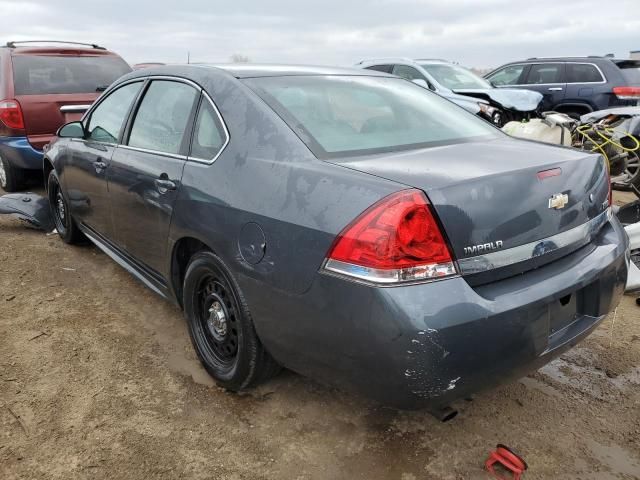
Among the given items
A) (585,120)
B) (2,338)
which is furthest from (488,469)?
(585,120)

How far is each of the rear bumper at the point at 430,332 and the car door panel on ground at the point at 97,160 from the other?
2.00 metres

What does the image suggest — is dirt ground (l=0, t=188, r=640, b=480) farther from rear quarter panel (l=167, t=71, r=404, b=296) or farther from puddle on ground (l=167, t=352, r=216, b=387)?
rear quarter panel (l=167, t=71, r=404, b=296)

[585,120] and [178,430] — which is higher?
[585,120]

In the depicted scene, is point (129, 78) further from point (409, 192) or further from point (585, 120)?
point (585, 120)

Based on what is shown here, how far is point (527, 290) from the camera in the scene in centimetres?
197

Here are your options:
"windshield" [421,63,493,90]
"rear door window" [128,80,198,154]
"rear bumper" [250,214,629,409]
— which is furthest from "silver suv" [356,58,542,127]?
"rear bumper" [250,214,629,409]

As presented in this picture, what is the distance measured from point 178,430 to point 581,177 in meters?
2.06

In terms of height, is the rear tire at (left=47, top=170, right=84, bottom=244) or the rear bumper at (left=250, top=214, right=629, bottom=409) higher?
the rear bumper at (left=250, top=214, right=629, bottom=409)

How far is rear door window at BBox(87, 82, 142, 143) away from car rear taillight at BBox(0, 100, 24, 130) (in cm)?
236

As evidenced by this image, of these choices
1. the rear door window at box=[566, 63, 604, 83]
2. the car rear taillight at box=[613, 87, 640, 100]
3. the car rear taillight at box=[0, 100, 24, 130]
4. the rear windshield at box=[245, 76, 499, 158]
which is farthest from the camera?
the rear door window at box=[566, 63, 604, 83]

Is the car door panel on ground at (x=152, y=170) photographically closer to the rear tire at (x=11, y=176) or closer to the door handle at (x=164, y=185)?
the door handle at (x=164, y=185)

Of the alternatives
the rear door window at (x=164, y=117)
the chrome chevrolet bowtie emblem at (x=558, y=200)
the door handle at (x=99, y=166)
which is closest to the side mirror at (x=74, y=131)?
the door handle at (x=99, y=166)

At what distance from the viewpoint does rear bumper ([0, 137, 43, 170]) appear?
236 inches

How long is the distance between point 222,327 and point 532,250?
4.85 feet
